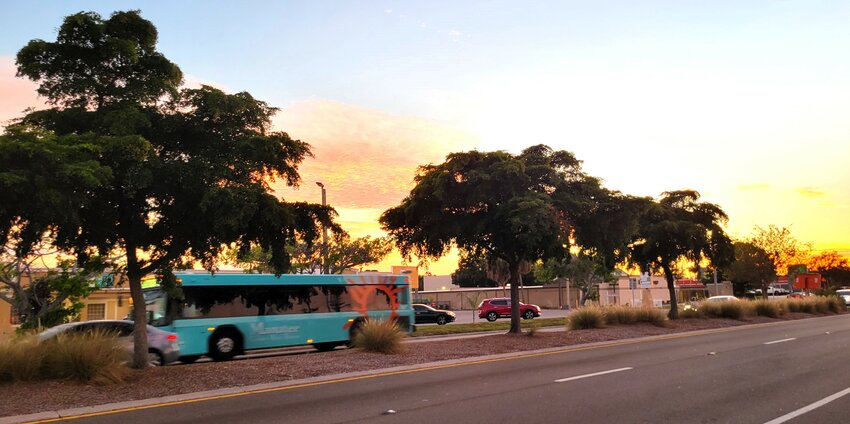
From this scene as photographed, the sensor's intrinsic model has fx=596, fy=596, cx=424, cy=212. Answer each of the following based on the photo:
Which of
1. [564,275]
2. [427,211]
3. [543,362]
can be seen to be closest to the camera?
[543,362]

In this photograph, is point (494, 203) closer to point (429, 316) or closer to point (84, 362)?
point (84, 362)

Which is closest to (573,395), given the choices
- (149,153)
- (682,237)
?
(149,153)

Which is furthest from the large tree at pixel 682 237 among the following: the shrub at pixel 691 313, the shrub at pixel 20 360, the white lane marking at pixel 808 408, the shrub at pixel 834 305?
the shrub at pixel 20 360

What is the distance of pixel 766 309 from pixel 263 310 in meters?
29.3

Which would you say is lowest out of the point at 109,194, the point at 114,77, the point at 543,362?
the point at 543,362

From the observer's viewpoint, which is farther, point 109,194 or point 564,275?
point 564,275

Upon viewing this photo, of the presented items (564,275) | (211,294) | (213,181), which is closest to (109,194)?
(213,181)

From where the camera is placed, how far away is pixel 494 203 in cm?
1986

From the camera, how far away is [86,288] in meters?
23.2

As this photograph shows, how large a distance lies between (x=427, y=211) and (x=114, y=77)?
11079mm

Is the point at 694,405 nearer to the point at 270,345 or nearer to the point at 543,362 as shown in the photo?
the point at 543,362

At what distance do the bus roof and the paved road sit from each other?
268 inches

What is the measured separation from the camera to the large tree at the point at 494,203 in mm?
18625

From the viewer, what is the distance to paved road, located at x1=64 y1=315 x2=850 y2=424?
26.6 ft
